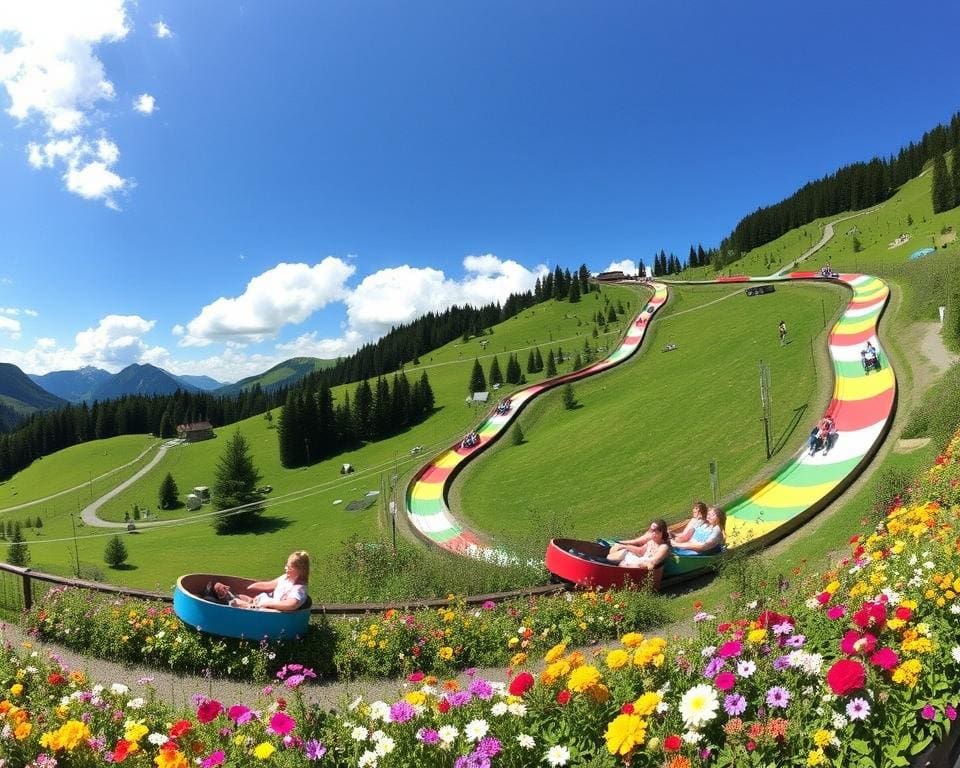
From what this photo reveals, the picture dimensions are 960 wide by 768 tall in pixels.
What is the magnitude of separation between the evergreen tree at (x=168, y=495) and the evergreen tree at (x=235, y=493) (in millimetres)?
19982

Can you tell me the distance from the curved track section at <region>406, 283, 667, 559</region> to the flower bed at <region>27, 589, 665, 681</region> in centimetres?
582

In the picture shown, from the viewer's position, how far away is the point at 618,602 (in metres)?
7.48

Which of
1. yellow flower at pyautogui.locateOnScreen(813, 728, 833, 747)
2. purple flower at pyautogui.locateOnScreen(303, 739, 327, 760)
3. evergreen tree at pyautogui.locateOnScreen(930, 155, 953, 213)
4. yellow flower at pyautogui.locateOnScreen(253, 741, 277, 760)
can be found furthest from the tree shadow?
evergreen tree at pyautogui.locateOnScreen(930, 155, 953, 213)

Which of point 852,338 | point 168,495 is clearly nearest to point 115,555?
point 168,495

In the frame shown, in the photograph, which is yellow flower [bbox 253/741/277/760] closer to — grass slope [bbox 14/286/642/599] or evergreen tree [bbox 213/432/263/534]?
grass slope [bbox 14/286/642/599]

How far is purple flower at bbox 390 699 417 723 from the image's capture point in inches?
107

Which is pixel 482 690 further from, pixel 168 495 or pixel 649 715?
pixel 168 495

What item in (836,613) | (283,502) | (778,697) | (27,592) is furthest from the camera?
(283,502)

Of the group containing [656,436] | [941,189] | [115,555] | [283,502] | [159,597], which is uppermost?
[941,189]

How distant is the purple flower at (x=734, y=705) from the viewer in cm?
250

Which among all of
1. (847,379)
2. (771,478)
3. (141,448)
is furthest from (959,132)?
(141,448)

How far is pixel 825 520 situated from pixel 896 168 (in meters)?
141

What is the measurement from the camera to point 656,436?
2659 cm

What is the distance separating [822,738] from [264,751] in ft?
8.27
